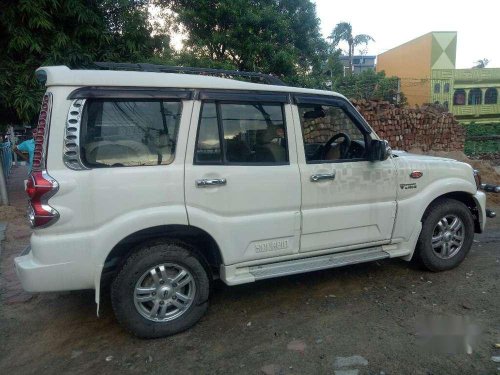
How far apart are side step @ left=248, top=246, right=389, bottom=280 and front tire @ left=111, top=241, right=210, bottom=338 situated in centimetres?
50

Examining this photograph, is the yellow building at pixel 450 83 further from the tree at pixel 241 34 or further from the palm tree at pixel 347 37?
the tree at pixel 241 34

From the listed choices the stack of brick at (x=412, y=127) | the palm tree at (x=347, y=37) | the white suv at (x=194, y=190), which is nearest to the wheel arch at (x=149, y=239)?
the white suv at (x=194, y=190)

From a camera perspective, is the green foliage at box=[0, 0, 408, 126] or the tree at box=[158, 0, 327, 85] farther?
the tree at box=[158, 0, 327, 85]

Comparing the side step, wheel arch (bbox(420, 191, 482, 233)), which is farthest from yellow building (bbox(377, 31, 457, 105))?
the side step

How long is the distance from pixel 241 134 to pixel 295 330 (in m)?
1.71

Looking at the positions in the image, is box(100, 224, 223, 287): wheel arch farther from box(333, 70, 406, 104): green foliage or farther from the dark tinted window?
box(333, 70, 406, 104): green foliage

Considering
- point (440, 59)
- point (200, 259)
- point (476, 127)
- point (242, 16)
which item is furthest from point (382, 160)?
point (440, 59)

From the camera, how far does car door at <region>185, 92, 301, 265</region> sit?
3182 millimetres

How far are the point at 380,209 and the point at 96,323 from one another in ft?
9.34

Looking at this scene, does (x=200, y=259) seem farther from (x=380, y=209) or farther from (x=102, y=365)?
(x=380, y=209)

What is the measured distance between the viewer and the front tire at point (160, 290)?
3.02 meters

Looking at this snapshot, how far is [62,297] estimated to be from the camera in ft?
13.2

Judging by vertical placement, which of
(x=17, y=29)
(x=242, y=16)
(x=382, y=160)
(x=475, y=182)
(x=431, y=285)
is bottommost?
(x=431, y=285)

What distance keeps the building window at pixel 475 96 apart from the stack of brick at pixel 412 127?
74.3 ft
